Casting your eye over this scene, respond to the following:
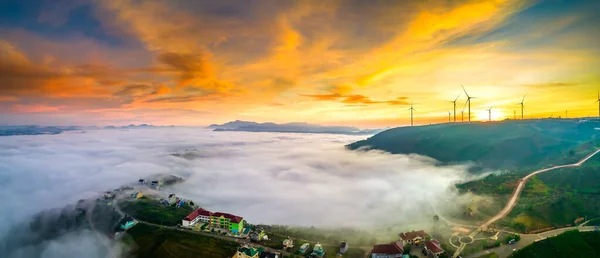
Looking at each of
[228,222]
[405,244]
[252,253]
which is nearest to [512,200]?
[405,244]

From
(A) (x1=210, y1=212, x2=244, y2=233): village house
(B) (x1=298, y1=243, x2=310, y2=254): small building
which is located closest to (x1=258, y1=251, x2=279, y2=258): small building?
(B) (x1=298, y1=243, x2=310, y2=254): small building

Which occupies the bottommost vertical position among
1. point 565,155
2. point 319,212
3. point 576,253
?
point 319,212

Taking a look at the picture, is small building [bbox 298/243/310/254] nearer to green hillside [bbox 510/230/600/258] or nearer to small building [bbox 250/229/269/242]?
small building [bbox 250/229/269/242]

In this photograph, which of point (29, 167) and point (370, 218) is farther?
point (29, 167)

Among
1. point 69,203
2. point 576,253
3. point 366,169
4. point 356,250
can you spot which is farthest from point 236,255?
point 366,169

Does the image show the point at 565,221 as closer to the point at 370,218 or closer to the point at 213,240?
the point at 370,218

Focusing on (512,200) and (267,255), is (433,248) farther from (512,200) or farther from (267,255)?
(512,200)

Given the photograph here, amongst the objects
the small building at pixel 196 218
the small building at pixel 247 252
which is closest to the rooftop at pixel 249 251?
the small building at pixel 247 252
